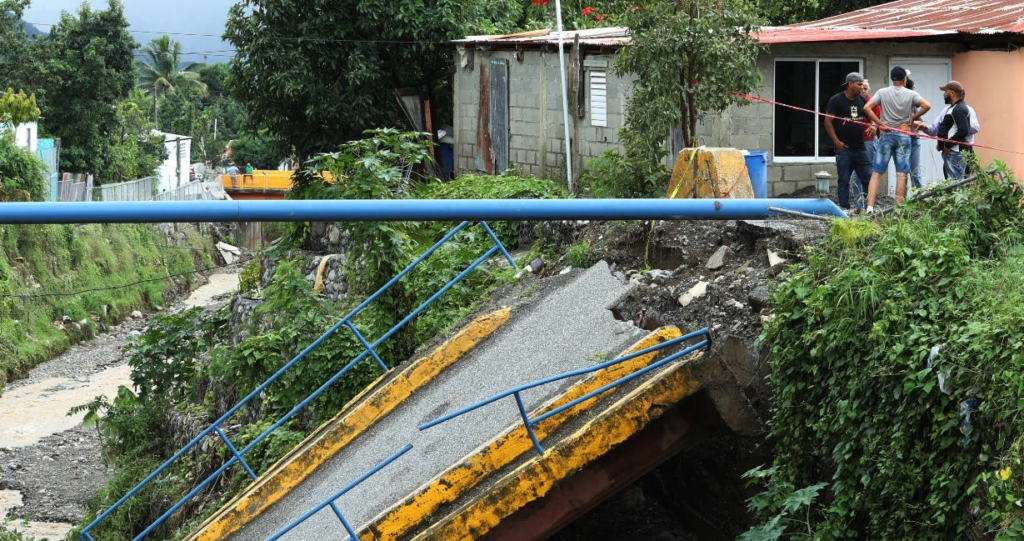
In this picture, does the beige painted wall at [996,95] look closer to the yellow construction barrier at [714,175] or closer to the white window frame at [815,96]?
the white window frame at [815,96]

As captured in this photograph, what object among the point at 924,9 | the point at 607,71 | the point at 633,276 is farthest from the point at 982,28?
the point at 633,276

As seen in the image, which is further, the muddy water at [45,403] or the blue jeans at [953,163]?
the muddy water at [45,403]

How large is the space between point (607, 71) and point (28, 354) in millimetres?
16373

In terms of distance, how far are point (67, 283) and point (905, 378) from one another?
1105 inches

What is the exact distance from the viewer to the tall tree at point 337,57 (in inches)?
761

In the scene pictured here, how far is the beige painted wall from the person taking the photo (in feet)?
→ 42.9

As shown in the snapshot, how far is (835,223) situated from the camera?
5344 millimetres

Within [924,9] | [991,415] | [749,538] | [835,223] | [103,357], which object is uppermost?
[924,9]

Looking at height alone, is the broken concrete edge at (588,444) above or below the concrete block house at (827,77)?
below

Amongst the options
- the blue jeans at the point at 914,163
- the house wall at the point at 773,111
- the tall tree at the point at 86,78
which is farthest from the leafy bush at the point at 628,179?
the tall tree at the point at 86,78

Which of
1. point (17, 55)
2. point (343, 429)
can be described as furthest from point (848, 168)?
point (17, 55)

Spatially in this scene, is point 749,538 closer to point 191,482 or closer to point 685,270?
point 685,270

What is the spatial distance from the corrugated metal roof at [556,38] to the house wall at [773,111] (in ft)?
5.53

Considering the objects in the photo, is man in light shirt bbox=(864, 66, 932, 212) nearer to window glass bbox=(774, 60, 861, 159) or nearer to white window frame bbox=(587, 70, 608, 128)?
window glass bbox=(774, 60, 861, 159)
